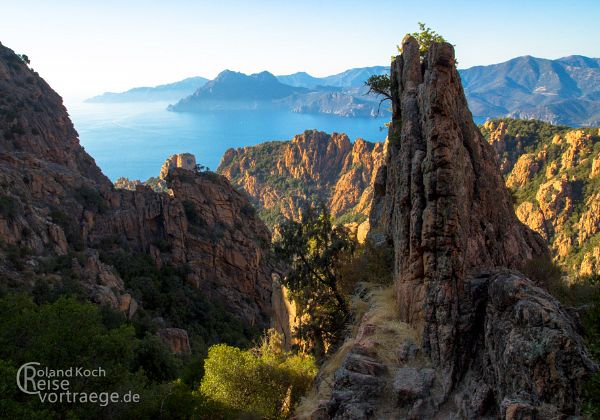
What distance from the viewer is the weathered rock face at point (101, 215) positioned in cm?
3728

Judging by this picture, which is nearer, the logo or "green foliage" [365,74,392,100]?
the logo

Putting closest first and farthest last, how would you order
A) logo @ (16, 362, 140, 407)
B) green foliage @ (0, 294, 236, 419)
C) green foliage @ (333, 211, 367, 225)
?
1. logo @ (16, 362, 140, 407)
2. green foliage @ (0, 294, 236, 419)
3. green foliage @ (333, 211, 367, 225)

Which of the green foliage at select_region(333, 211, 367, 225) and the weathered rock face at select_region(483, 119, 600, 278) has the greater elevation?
the weathered rock face at select_region(483, 119, 600, 278)

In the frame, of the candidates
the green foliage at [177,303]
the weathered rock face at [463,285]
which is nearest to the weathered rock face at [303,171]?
the green foliage at [177,303]

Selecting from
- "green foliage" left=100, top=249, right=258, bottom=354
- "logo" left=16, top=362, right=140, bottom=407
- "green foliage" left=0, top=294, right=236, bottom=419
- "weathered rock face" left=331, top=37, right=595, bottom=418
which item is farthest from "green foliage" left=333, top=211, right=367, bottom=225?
"logo" left=16, top=362, right=140, bottom=407

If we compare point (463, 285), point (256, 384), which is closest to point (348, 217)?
point (256, 384)

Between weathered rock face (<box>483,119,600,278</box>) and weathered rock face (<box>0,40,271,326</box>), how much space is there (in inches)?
2035

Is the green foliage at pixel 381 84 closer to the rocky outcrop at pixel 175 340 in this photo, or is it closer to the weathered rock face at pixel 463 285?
the weathered rock face at pixel 463 285

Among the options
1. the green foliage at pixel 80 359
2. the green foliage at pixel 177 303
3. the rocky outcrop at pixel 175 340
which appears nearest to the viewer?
the green foliage at pixel 80 359

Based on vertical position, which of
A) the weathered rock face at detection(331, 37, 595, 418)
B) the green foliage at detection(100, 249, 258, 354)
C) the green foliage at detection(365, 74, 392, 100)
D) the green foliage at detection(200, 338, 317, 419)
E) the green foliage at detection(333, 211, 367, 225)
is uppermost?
the green foliage at detection(365, 74, 392, 100)

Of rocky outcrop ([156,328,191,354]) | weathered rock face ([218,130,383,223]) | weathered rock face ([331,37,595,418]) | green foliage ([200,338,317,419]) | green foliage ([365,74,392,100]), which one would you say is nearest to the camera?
weathered rock face ([331,37,595,418])

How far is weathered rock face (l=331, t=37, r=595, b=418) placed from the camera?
8969 millimetres

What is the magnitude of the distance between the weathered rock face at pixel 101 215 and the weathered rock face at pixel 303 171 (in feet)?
292

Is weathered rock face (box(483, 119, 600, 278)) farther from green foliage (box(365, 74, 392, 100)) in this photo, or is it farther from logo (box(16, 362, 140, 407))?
logo (box(16, 362, 140, 407))
